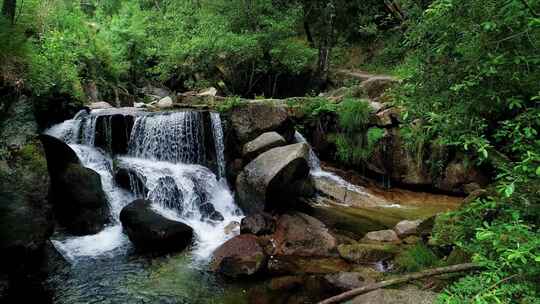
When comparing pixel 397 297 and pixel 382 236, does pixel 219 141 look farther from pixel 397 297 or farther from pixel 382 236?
pixel 397 297

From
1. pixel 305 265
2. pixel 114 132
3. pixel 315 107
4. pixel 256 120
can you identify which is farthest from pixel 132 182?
pixel 315 107

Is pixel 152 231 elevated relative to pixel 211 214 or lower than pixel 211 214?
elevated

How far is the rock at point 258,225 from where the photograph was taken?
8.41 m

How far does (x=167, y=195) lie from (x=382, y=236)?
18.0ft

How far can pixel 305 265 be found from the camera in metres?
7.17

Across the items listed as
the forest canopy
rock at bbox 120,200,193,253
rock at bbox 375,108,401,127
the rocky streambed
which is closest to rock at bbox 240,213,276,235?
the rocky streambed

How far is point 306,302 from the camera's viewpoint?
5797 millimetres

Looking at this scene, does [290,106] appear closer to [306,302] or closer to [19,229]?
[306,302]

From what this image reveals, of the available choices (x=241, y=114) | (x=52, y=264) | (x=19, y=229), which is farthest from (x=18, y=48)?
(x=241, y=114)

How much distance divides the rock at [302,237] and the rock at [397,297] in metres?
3.10

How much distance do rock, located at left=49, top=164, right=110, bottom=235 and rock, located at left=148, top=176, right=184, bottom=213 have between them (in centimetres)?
151

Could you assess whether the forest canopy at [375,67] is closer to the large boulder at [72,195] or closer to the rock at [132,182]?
the large boulder at [72,195]

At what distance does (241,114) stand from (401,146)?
5.11 meters

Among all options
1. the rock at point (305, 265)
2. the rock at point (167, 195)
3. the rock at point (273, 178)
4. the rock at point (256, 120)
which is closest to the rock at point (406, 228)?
the rock at point (305, 265)
